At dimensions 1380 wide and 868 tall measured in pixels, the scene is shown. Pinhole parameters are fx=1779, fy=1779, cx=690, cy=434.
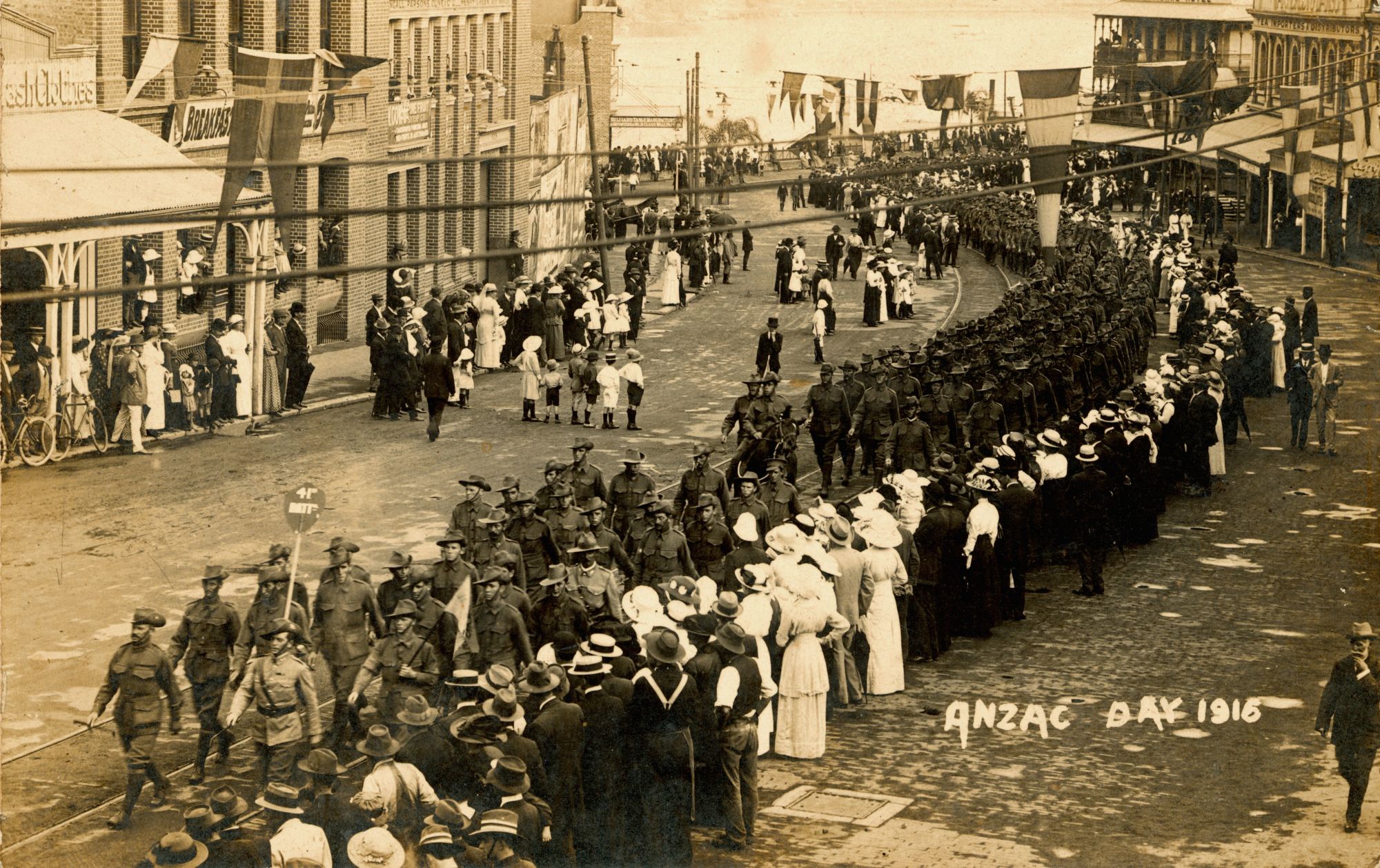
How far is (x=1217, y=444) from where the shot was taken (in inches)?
906

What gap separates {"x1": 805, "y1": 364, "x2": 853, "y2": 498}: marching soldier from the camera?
2197cm

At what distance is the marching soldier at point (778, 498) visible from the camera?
16.9m

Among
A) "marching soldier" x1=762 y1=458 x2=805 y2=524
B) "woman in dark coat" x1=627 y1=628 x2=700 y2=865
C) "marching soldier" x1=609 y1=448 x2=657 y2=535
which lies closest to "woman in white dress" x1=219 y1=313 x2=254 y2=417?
"marching soldier" x1=609 y1=448 x2=657 y2=535

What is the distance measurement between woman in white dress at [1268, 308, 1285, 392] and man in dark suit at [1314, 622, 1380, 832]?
17.0 meters

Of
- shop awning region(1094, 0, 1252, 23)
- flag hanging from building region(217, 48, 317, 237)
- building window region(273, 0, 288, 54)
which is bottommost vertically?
flag hanging from building region(217, 48, 317, 237)

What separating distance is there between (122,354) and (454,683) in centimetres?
1166

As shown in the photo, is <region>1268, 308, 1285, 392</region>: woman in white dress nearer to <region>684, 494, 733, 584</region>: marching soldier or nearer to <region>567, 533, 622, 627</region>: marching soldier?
<region>684, 494, 733, 584</region>: marching soldier

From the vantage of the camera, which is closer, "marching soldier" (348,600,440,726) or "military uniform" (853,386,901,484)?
"marching soldier" (348,600,440,726)

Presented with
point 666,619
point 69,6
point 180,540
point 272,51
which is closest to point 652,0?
point 272,51

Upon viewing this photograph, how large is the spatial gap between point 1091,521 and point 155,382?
11532mm

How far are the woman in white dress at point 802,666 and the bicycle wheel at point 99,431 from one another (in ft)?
37.3

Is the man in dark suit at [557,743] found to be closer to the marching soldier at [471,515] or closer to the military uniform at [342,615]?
the military uniform at [342,615]

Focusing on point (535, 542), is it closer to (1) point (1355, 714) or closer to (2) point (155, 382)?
(1) point (1355, 714)

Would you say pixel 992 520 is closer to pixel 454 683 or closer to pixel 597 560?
pixel 597 560
